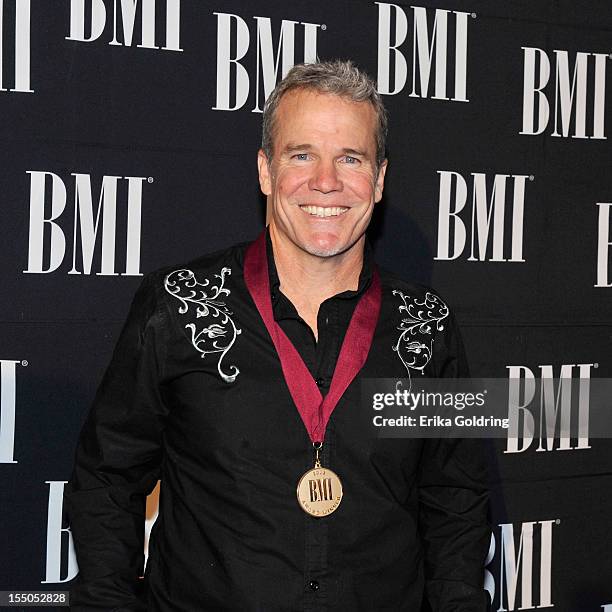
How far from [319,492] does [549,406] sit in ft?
4.60

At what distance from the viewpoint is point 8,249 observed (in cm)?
239

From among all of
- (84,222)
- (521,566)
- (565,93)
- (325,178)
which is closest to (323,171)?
(325,178)

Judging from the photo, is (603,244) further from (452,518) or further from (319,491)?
(319,491)

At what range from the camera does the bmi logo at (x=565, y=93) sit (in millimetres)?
2869

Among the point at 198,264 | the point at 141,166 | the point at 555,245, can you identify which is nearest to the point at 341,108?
the point at 198,264

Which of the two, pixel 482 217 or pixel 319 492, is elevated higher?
pixel 482 217

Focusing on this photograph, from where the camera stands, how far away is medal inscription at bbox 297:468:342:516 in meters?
1.70

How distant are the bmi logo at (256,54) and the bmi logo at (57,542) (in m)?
1.10

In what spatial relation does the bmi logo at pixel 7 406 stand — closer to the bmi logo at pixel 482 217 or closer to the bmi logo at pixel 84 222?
the bmi logo at pixel 84 222

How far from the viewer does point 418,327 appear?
6.33 ft

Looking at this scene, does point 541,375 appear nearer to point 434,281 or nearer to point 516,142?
point 434,281

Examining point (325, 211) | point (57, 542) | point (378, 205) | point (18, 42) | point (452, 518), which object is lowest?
point (57, 542)

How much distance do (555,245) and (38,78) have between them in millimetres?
1579

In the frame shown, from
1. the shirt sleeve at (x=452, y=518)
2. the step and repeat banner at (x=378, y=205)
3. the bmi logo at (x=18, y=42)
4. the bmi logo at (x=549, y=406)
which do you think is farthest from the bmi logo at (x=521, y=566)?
the bmi logo at (x=18, y=42)
